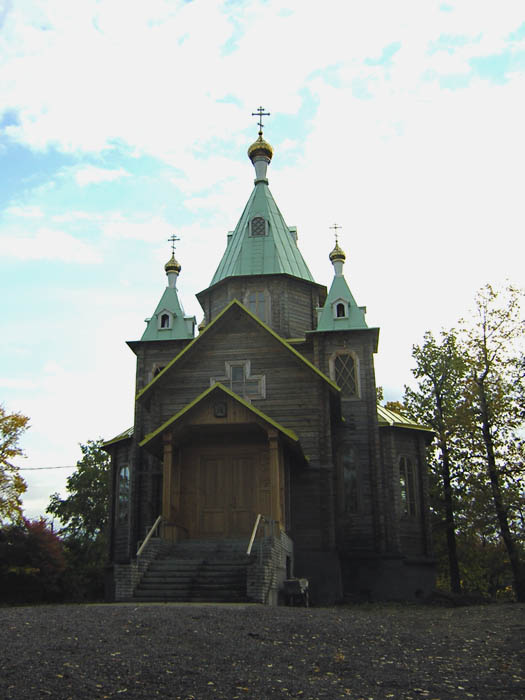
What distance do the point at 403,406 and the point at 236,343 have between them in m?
12.1

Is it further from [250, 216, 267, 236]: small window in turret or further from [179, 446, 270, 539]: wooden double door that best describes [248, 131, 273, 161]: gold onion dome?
[179, 446, 270, 539]: wooden double door

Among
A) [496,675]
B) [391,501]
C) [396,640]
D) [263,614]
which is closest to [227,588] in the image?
[263,614]

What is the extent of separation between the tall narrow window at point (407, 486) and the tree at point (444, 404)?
2925mm

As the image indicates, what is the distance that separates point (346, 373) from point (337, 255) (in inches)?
229

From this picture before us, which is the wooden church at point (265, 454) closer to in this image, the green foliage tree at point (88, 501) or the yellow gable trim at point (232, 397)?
the yellow gable trim at point (232, 397)

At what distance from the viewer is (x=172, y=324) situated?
2792 centimetres

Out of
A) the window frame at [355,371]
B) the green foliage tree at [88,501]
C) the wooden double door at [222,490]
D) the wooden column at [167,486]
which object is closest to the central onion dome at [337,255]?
the window frame at [355,371]

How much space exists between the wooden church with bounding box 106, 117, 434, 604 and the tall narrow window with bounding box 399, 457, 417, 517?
0.07m

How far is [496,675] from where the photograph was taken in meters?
7.69

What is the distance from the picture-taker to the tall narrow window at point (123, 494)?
83.3 feet

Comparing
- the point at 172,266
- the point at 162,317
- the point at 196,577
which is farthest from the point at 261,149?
the point at 196,577

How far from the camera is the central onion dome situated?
91.7ft

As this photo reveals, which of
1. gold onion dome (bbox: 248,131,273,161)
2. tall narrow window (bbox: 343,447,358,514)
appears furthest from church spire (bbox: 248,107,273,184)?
tall narrow window (bbox: 343,447,358,514)

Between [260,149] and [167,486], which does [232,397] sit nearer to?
[167,486]
